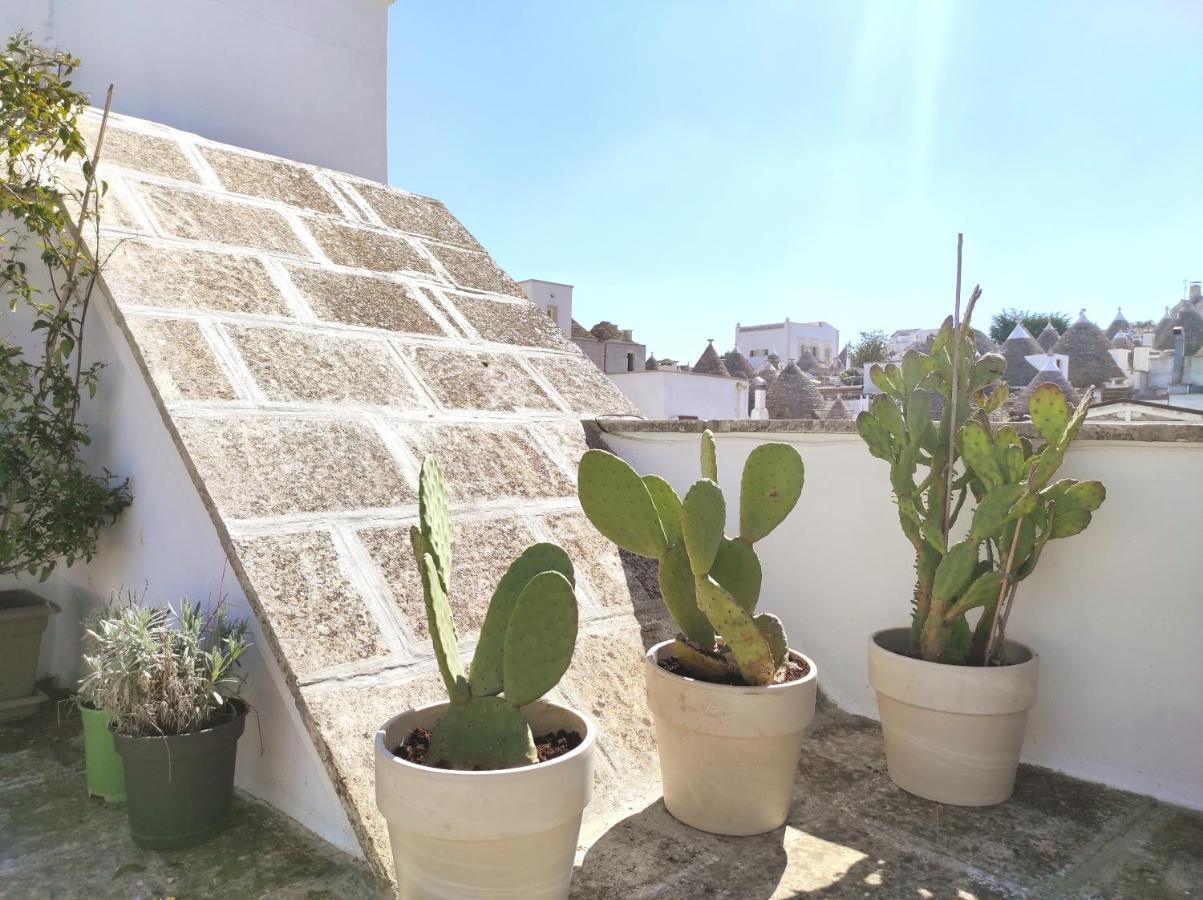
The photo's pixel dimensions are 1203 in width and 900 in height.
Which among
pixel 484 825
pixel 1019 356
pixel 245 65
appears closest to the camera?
pixel 484 825

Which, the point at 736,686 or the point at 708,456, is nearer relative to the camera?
the point at 736,686

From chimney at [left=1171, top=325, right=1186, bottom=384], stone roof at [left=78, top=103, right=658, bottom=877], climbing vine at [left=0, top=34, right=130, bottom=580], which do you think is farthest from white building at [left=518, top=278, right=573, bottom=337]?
chimney at [left=1171, top=325, right=1186, bottom=384]

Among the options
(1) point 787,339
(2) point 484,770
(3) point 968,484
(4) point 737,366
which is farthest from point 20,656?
(1) point 787,339

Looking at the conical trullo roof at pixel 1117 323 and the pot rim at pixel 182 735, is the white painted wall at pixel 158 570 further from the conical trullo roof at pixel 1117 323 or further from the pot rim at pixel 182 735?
the conical trullo roof at pixel 1117 323

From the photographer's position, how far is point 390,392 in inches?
113

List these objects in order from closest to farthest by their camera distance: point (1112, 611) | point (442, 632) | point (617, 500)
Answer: point (442, 632)
point (617, 500)
point (1112, 611)

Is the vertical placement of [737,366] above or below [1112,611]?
above

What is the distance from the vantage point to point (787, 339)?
41.1m

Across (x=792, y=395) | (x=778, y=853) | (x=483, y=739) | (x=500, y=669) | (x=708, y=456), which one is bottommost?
(x=778, y=853)

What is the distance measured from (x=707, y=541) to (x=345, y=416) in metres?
1.38

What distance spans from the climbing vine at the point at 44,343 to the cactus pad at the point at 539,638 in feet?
5.15

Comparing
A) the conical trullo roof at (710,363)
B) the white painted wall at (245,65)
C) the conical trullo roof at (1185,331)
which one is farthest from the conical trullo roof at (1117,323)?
the white painted wall at (245,65)

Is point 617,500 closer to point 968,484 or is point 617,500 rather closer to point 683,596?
point 683,596

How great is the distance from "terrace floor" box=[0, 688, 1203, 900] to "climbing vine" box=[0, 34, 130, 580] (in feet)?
2.26
